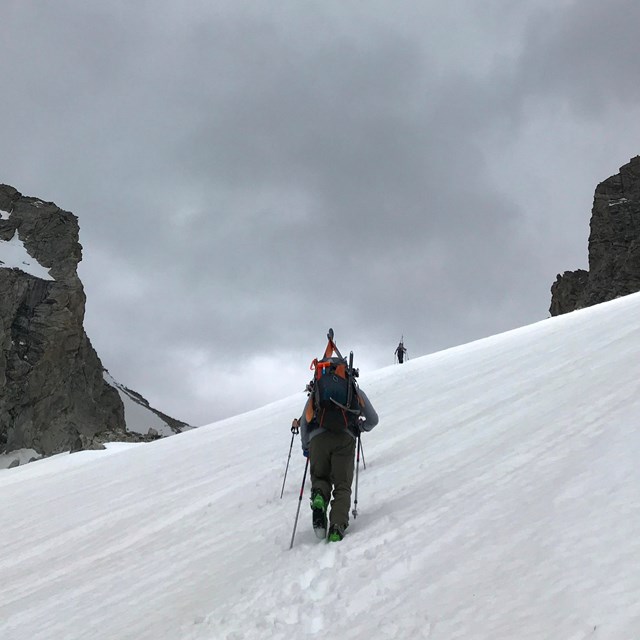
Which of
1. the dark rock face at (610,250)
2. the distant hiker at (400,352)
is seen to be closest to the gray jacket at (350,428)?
the distant hiker at (400,352)

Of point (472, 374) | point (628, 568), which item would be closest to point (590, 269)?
point (472, 374)

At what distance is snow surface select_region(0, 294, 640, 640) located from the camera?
2904mm

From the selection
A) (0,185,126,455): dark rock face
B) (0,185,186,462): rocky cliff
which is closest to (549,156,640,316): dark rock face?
(0,185,186,462): rocky cliff

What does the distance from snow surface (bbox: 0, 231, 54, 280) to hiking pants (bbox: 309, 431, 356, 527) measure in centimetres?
9441

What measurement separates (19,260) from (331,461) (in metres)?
102

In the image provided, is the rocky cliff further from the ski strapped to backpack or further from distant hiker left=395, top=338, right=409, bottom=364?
the ski strapped to backpack

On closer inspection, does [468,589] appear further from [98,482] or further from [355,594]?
[98,482]

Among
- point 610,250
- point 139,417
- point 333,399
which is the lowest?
point 333,399

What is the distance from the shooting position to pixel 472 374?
45.0 ft

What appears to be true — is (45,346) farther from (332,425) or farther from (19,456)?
(332,425)

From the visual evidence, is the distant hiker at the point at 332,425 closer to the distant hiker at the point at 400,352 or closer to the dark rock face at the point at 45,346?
the distant hiker at the point at 400,352

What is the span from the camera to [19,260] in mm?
90938

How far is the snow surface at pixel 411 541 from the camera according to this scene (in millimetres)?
2904

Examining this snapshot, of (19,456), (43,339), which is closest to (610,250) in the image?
(43,339)
